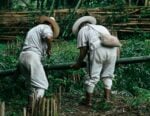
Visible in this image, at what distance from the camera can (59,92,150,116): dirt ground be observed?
7957 mm

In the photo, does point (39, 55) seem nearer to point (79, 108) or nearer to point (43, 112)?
point (79, 108)

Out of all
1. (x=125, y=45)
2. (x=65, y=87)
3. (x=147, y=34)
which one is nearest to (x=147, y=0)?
(x=147, y=34)

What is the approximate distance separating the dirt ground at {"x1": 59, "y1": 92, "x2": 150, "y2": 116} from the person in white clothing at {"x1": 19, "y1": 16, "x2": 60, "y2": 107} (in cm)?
60

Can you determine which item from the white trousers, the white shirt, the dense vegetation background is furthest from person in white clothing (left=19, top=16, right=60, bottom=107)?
the white trousers

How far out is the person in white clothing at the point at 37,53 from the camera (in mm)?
8133

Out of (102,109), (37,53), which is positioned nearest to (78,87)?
(102,109)

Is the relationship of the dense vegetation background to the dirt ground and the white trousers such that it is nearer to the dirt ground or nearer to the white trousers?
the dirt ground

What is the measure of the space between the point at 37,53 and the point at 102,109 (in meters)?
1.44

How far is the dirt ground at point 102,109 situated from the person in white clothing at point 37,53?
1.96ft

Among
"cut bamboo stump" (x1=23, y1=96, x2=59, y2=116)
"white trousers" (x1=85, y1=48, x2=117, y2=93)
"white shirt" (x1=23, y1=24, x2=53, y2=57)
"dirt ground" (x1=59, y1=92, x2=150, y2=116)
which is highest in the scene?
"white shirt" (x1=23, y1=24, x2=53, y2=57)

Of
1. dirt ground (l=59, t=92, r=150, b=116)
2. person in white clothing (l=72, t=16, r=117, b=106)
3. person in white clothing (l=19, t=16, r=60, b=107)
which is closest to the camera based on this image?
dirt ground (l=59, t=92, r=150, b=116)

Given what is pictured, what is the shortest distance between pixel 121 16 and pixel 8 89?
9351 millimetres

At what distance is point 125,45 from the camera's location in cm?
1301

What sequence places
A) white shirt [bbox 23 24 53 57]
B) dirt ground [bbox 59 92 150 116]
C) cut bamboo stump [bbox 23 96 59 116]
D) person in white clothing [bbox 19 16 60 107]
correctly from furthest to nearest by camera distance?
white shirt [bbox 23 24 53 57] < person in white clothing [bbox 19 16 60 107] < dirt ground [bbox 59 92 150 116] < cut bamboo stump [bbox 23 96 59 116]
